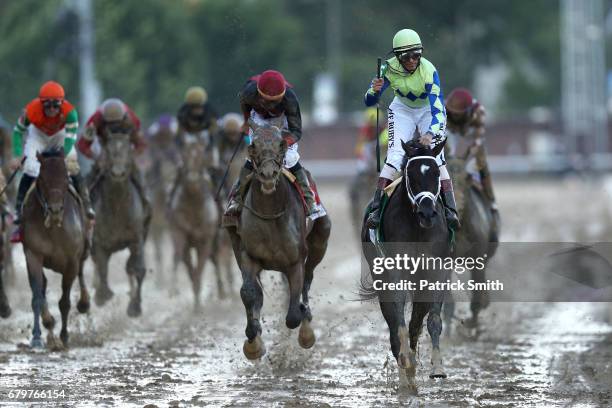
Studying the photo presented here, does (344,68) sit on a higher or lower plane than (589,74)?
higher

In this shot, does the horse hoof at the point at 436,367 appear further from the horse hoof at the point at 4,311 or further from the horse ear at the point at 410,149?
the horse hoof at the point at 4,311

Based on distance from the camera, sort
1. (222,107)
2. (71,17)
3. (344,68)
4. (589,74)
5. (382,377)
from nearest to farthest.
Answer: (382,377), (71,17), (222,107), (589,74), (344,68)

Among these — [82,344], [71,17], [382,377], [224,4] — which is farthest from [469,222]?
[224,4]

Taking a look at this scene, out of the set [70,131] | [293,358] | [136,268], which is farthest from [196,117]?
[293,358]

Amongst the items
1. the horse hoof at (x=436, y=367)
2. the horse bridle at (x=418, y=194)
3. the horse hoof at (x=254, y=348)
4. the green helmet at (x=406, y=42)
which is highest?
the green helmet at (x=406, y=42)

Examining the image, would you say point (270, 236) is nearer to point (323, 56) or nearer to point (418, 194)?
point (418, 194)

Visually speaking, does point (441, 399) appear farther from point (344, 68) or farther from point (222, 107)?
point (344, 68)

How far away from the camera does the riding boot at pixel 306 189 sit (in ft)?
39.2

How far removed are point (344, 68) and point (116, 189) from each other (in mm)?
51944

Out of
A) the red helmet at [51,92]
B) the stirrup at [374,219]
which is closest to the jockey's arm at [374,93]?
the stirrup at [374,219]

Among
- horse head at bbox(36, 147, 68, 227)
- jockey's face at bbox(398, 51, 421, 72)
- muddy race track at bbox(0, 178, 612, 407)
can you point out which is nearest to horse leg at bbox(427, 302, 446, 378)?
muddy race track at bbox(0, 178, 612, 407)

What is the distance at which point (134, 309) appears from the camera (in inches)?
603

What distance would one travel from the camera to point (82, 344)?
535 inches

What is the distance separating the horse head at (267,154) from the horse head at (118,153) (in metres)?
4.26
